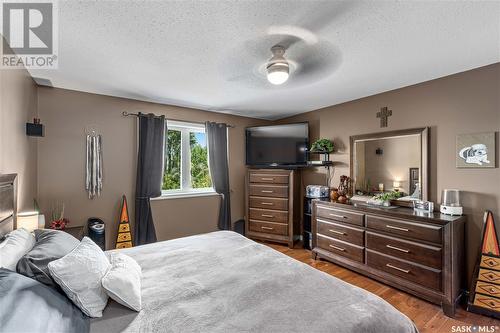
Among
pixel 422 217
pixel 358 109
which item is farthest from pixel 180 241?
pixel 358 109

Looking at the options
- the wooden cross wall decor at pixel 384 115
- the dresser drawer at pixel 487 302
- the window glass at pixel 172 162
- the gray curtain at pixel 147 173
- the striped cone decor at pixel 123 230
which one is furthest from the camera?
the window glass at pixel 172 162

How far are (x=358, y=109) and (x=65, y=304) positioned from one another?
3717mm

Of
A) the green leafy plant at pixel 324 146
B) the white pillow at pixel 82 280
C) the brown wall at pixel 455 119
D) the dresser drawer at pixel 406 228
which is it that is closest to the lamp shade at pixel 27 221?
the white pillow at pixel 82 280

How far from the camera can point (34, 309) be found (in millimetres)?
910

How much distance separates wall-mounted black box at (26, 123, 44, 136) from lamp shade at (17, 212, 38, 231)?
2.72ft

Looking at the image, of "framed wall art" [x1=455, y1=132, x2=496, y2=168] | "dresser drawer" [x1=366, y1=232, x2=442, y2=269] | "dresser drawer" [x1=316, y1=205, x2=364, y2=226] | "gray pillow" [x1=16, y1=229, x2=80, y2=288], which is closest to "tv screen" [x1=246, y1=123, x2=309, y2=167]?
"dresser drawer" [x1=316, y1=205, x2=364, y2=226]

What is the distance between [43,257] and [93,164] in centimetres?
220

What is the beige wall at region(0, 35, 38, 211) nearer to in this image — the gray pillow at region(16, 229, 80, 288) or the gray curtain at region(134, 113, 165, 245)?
the gray pillow at region(16, 229, 80, 288)

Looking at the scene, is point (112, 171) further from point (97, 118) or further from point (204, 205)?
point (204, 205)

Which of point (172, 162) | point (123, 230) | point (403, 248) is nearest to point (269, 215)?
point (172, 162)

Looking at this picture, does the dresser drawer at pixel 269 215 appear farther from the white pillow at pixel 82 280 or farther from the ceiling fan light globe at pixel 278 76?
the white pillow at pixel 82 280

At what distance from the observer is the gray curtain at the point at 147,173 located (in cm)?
340

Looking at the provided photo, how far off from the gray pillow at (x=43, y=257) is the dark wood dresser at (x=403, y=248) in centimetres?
287

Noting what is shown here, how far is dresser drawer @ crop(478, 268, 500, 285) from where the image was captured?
6.84 ft
